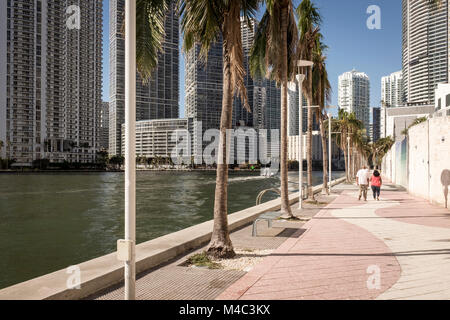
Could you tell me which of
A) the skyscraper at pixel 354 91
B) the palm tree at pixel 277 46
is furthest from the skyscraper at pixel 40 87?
the palm tree at pixel 277 46

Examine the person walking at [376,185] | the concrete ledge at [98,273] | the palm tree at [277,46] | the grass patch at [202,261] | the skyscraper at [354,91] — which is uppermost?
the skyscraper at [354,91]

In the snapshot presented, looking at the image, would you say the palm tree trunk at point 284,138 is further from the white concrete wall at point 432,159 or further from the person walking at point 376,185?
the person walking at point 376,185

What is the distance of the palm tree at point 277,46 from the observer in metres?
11.5

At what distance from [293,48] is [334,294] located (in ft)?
34.3

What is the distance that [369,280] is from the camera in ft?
19.5

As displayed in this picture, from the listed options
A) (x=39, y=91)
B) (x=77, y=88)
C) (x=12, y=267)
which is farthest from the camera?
(x=77, y=88)

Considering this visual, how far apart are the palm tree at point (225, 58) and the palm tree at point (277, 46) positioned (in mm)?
3180

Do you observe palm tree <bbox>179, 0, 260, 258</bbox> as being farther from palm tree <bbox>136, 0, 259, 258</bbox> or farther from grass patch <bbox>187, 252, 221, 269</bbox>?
grass patch <bbox>187, 252, 221, 269</bbox>

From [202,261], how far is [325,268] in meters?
2.38

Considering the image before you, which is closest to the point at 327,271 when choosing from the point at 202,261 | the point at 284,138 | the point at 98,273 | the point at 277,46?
the point at 202,261

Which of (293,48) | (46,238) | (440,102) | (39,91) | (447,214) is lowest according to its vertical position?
(46,238)
